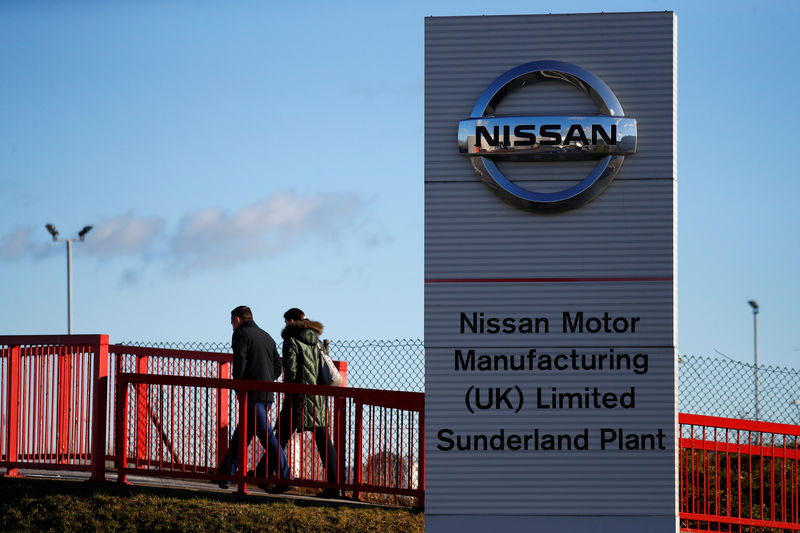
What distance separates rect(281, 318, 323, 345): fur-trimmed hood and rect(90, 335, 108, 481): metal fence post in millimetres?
1836

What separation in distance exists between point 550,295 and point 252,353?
14.1ft

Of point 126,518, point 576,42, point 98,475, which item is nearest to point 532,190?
point 576,42

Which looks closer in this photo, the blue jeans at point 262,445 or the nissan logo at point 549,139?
the nissan logo at point 549,139

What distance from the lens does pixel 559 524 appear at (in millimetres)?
7578

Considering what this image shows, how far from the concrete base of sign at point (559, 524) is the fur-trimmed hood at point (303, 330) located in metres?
3.66

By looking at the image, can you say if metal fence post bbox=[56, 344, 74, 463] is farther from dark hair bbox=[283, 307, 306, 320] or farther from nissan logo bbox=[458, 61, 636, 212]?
nissan logo bbox=[458, 61, 636, 212]

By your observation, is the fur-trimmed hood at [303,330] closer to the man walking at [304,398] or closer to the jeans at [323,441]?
the man walking at [304,398]

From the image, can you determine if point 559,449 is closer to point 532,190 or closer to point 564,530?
point 564,530

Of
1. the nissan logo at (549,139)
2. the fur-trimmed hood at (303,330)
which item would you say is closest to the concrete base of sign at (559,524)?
the nissan logo at (549,139)

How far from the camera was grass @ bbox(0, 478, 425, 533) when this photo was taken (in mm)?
9430

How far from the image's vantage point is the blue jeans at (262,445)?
10500 mm

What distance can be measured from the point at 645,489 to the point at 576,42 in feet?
10.3

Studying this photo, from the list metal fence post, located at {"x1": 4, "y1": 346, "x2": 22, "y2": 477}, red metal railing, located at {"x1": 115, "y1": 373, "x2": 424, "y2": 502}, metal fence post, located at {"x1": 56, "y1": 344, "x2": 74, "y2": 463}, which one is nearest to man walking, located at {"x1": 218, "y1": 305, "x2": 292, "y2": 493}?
red metal railing, located at {"x1": 115, "y1": 373, "x2": 424, "y2": 502}

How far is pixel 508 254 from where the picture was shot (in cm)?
765
